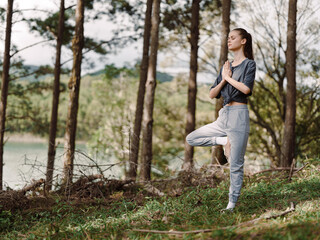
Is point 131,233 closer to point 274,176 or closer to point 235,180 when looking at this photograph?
point 235,180

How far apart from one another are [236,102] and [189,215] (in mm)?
1384

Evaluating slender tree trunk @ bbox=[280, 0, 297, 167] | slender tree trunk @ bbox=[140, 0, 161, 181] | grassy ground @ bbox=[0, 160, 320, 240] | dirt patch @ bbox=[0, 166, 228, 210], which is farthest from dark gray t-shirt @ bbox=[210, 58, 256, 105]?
slender tree trunk @ bbox=[280, 0, 297, 167]

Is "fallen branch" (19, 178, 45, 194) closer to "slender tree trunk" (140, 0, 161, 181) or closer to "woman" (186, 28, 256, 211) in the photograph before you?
"woman" (186, 28, 256, 211)

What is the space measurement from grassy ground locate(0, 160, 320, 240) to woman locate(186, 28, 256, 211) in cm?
52

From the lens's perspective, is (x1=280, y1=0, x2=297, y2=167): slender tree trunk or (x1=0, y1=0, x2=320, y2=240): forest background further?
(x1=280, y1=0, x2=297, y2=167): slender tree trunk

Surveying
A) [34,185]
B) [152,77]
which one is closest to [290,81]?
[152,77]

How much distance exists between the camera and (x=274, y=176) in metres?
6.21

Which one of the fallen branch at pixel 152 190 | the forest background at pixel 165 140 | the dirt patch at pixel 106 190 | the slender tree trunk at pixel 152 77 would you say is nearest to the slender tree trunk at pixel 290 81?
the forest background at pixel 165 140

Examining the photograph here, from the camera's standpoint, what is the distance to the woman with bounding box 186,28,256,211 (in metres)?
3.87

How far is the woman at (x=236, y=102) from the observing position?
3873 mm

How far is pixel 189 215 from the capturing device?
3.85 meters

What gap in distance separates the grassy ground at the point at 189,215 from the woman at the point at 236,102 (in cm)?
52

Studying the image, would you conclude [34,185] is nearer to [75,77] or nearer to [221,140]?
[221,140]

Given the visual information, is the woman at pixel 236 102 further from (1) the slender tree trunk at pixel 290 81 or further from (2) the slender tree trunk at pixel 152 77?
(1) the slender tree trunk at pixel 290 81
